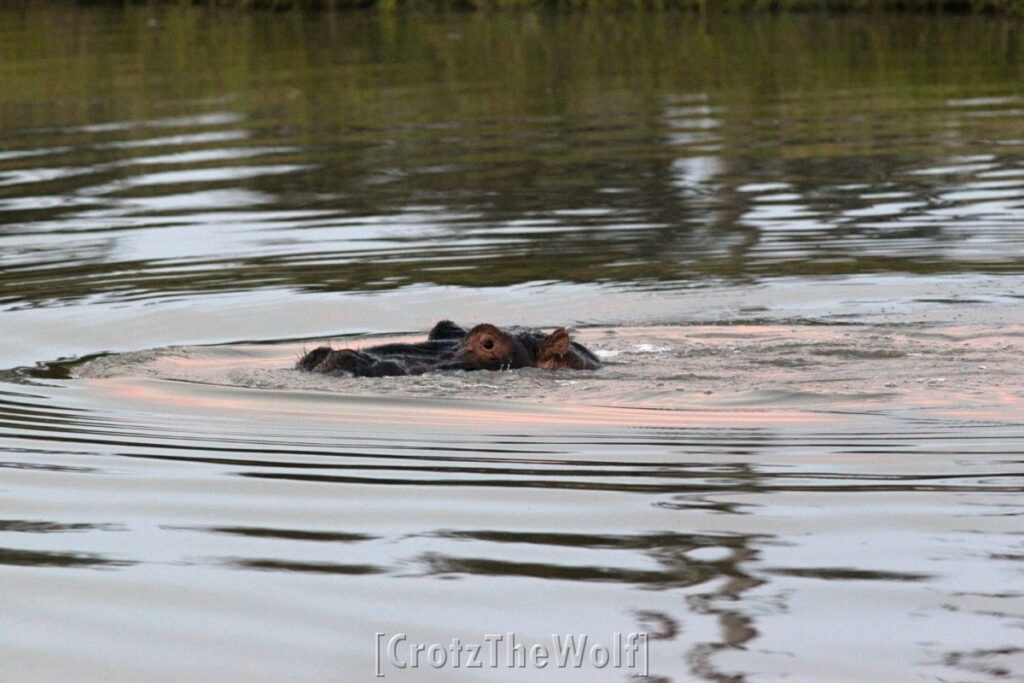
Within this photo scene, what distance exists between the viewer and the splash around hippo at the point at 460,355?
7699 mm

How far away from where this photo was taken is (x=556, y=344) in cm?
781

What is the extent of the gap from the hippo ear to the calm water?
10cm

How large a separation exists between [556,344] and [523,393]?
344mm

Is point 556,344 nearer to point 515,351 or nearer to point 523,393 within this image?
point 515,351

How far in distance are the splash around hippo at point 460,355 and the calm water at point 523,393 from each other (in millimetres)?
92

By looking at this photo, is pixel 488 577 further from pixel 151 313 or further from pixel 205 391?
pixel 151 313

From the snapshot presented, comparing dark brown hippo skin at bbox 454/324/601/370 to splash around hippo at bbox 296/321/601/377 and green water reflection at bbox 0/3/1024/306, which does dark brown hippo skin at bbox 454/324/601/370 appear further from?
green water reflection at bbox 0/3/1024/306

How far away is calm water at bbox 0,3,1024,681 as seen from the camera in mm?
4449

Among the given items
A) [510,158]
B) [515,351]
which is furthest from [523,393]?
[510,158]

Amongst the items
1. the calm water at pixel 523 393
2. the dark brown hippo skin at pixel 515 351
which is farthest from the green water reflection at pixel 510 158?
the dark brown hippo skin at pixel 515 351

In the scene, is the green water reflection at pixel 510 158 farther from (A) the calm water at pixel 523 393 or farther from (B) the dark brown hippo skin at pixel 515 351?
(B) the dark brown hippo skin at pixel 515 351

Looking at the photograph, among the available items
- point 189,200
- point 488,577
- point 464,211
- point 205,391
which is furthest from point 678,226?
point 488,577

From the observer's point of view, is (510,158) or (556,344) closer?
(556,344)

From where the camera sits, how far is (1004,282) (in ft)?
33.8
